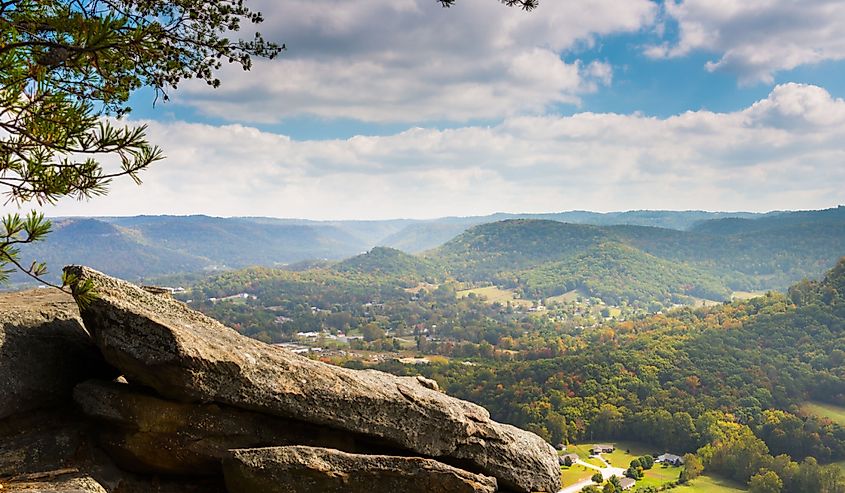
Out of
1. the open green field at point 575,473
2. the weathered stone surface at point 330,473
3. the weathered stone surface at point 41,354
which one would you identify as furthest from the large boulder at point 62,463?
the open green field at point 575,473

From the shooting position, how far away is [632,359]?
363 ft

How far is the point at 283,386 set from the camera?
8.82 m

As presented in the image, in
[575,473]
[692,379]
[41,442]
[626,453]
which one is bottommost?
[626,453]

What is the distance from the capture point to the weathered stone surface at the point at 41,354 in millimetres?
8234

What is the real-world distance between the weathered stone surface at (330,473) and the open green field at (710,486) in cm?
6498

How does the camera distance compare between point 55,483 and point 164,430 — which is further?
point 164,430

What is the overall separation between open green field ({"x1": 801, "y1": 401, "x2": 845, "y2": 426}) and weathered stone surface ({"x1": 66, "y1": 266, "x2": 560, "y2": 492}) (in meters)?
100

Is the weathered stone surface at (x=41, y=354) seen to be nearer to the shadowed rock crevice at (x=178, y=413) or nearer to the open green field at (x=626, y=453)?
the shadowed rock crevice at (x=178, y=413)

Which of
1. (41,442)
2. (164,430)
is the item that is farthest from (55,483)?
(164,430)

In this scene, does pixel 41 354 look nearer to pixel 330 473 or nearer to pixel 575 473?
pixel 330 473

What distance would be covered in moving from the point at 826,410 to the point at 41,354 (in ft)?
386

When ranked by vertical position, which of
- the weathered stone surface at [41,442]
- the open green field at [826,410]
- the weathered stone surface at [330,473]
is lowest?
the open green field at [826,410]

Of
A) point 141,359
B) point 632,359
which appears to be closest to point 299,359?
point 141,359

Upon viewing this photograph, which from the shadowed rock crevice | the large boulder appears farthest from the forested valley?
the large boulder
